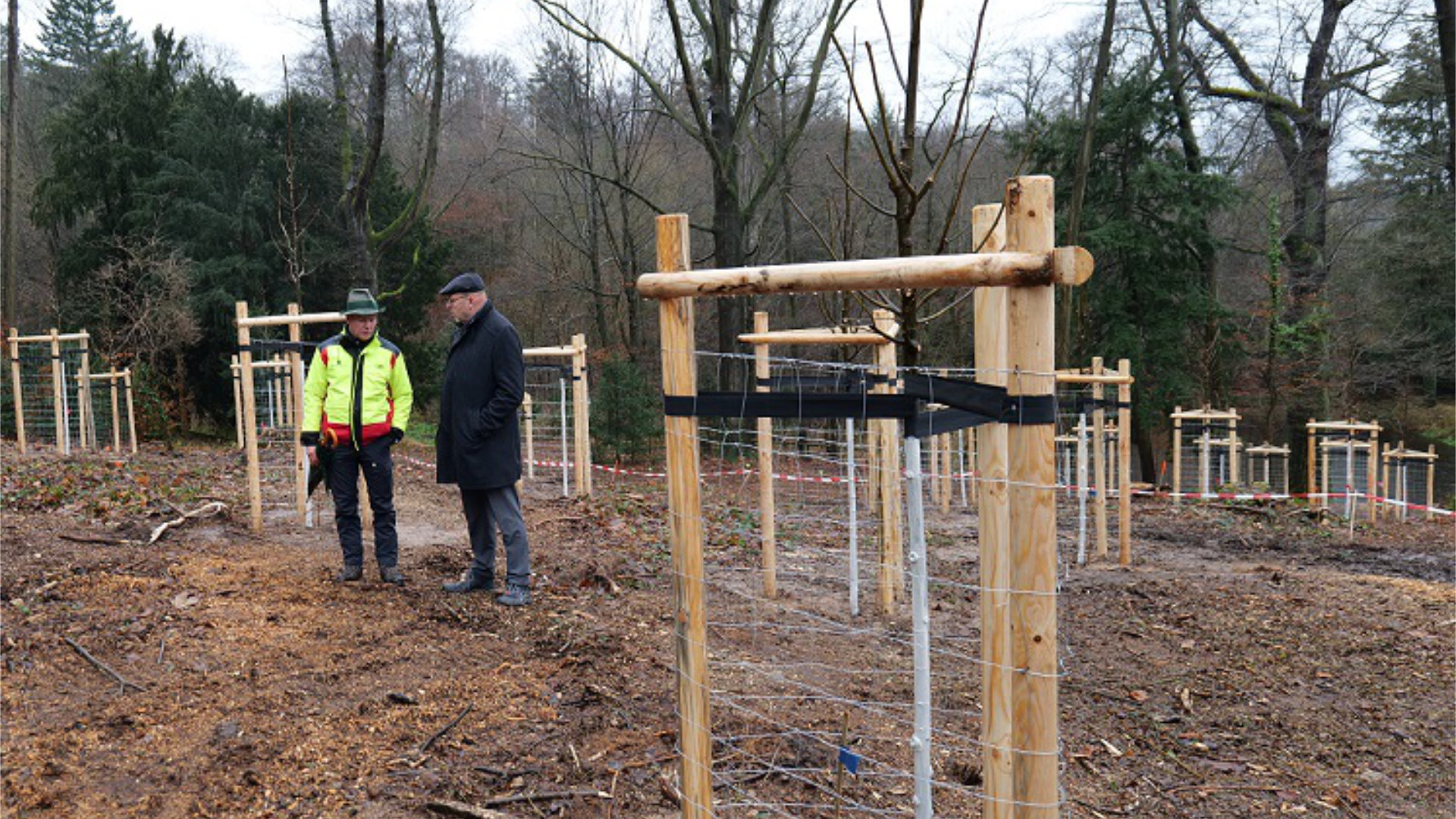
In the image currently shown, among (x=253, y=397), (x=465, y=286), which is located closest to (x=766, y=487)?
(x=465, y=286)

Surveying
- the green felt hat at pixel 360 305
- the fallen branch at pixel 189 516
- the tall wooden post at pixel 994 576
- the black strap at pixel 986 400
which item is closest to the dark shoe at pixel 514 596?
the green felt hat at pixel 360 305

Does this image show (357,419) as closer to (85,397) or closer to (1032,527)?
(1032,527)

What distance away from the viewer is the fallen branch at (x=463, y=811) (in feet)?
11.4

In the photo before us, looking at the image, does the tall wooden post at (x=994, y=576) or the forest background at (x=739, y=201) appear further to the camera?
the forest background at (x=739, y=201)

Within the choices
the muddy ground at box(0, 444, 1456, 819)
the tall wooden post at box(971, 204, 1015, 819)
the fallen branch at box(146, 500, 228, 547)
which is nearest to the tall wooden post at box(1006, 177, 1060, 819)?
the tall wooden post at box(971, 204, 1015, 819)

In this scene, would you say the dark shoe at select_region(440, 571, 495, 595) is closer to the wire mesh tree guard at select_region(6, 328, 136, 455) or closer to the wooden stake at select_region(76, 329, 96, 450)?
the wooden stake at select_region(76, 329, 96, 450)

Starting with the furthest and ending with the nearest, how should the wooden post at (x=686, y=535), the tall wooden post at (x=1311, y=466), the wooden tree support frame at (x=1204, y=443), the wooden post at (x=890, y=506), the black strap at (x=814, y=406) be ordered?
the tall wooden post at (x=1311, y=466) < the wooden tree support frame at (x=1204, y=443) < the wooden post at (x=890, y=506) < the wooden post at (x=686, y=535) < the black strap at (x=814, y=406)

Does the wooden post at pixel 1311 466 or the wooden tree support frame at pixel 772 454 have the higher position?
the wooden tree support frame at pixel 772 454

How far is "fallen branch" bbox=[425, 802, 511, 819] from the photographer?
347 centimetres

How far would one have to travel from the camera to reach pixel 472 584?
616 centimetres

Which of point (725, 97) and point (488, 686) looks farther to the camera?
point (725, 97)

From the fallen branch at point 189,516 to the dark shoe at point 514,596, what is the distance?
297 cm

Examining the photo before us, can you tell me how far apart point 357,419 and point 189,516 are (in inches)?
108

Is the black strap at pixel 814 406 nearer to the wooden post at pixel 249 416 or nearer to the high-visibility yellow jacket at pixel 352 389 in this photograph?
the high-visibility yellow jacket at pixel 352 389
